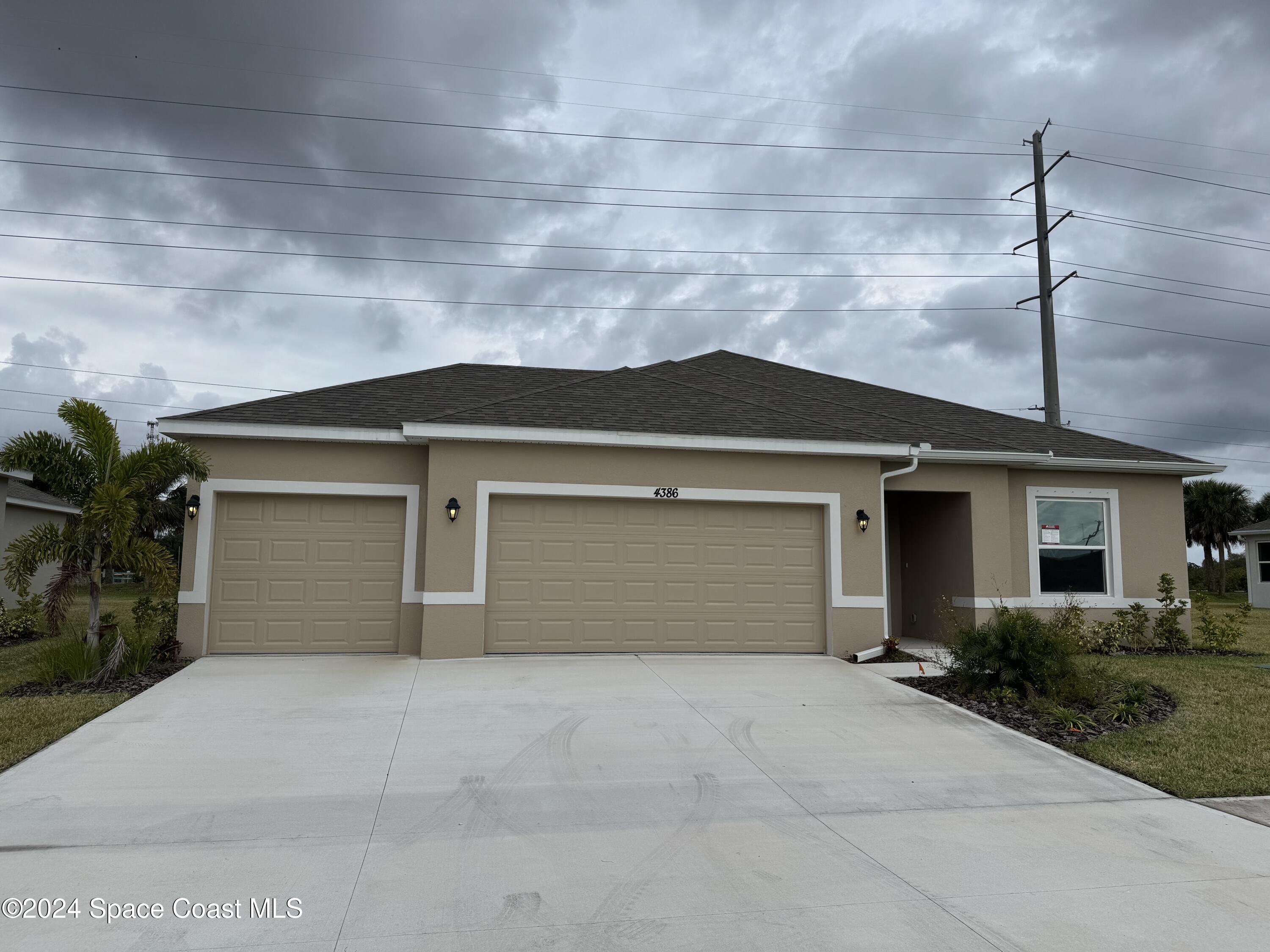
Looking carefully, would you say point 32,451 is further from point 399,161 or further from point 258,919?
point 399,161

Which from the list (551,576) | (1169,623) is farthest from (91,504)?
(1169,623)

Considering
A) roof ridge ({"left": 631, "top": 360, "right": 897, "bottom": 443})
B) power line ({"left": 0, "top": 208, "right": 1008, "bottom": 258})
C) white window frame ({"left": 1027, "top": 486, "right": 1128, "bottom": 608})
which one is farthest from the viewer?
power line ({"left": 0, "top": 208, "right": 1008, "bottom": 258})

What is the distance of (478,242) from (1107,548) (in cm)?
1545

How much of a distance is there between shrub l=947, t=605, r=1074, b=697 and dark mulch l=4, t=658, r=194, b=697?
358 inches

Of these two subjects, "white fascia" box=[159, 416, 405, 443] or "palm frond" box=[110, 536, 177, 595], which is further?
"white fascia" box=[159, 416, 405, 443]

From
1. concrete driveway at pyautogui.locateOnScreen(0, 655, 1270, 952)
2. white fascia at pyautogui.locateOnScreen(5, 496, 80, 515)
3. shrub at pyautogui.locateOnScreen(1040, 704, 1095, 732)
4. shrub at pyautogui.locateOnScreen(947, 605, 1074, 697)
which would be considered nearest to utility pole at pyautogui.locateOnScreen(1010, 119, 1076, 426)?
shrub at pyautogui.locateOnScreen(947, 605, 1074, 697)

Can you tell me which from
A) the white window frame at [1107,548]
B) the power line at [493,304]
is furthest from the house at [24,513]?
the white window frame at [1107,548]

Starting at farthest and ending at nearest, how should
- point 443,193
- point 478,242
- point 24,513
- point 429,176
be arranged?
point 478,242 → point 24,513 → point 443,193 → point 429,176

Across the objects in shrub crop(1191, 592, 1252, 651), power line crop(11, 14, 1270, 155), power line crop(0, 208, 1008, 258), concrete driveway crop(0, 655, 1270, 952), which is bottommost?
concrete driveway crop(0, 655, 1270, 952)

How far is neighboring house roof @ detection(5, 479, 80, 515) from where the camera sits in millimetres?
17656

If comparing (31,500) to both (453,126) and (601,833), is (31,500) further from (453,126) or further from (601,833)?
(601,833)

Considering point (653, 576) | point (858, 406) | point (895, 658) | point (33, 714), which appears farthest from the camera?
point (858, 406)

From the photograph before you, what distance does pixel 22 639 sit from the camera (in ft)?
45.4

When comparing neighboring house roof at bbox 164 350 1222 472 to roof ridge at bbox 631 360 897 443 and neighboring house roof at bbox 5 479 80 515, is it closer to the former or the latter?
roof ridge at bbox 631 360 897 443
